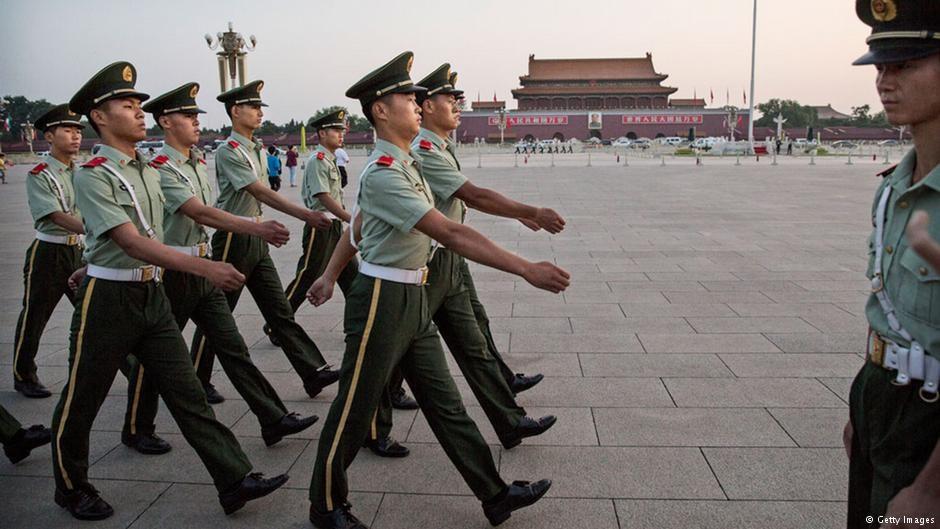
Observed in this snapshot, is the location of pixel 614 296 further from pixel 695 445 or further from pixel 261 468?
pixel 261 468

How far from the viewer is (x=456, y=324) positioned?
2.99m

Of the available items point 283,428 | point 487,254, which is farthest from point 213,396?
point 487,254

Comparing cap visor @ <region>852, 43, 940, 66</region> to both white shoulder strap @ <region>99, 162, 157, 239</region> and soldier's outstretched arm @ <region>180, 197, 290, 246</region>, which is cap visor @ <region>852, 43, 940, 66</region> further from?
white shoulder strap @ <region>99, 162, 157, 239</region>

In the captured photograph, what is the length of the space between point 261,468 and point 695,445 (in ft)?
6.03

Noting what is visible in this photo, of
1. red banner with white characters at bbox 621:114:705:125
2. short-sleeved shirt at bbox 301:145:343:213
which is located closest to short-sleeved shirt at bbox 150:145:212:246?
short-sleeved shirt at bbox 301:145:343:213

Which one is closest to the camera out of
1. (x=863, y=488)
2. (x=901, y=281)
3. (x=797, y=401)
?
(x=901, y=281)

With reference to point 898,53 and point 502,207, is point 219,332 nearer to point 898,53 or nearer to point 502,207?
point 502,207

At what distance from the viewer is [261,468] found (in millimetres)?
3020

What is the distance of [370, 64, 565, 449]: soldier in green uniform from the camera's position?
296 centimetres

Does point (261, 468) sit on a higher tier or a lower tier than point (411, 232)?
lower

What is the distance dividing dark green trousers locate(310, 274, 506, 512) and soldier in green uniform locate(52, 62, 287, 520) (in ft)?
1.17

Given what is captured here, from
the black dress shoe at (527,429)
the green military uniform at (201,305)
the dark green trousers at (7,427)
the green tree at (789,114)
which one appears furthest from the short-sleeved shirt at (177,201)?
the green tree at (789,114)

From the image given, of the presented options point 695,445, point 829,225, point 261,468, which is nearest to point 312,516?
point 261,468

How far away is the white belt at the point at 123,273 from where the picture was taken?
261 centimetres
